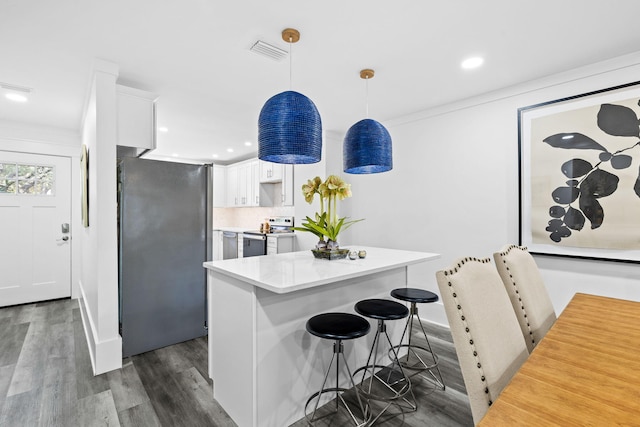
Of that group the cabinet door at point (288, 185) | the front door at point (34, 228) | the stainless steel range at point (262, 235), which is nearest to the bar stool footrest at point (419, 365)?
the stainless steel range at point (262, 235)

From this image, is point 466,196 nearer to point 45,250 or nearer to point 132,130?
point 132,130

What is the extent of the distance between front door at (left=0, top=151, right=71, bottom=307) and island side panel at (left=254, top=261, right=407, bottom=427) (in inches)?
163

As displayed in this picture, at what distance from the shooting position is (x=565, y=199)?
2.50 meters

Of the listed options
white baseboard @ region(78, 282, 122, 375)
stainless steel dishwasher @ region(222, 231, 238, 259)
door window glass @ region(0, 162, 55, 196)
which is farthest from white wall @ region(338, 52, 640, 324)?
door window glass @ region(0, 162, 55, 196)

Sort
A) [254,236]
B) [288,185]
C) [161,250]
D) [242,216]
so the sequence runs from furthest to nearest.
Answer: [242,216] → [254,236] → [288,185] → [161,250]

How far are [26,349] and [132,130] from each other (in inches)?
86.2

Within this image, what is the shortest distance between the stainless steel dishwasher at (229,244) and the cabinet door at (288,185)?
1.49 m

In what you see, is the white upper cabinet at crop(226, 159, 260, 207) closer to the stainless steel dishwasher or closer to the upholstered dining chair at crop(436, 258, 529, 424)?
the stainless steel dishwasher

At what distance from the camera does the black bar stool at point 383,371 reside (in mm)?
1812

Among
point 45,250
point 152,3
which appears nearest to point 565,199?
point 152,3

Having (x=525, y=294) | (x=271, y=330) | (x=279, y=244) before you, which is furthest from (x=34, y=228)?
(x=525, y=294)

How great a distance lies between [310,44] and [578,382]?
2235mm

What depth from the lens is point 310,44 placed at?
2.11 meters

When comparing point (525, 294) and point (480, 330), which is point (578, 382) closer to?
point (480, 330)
